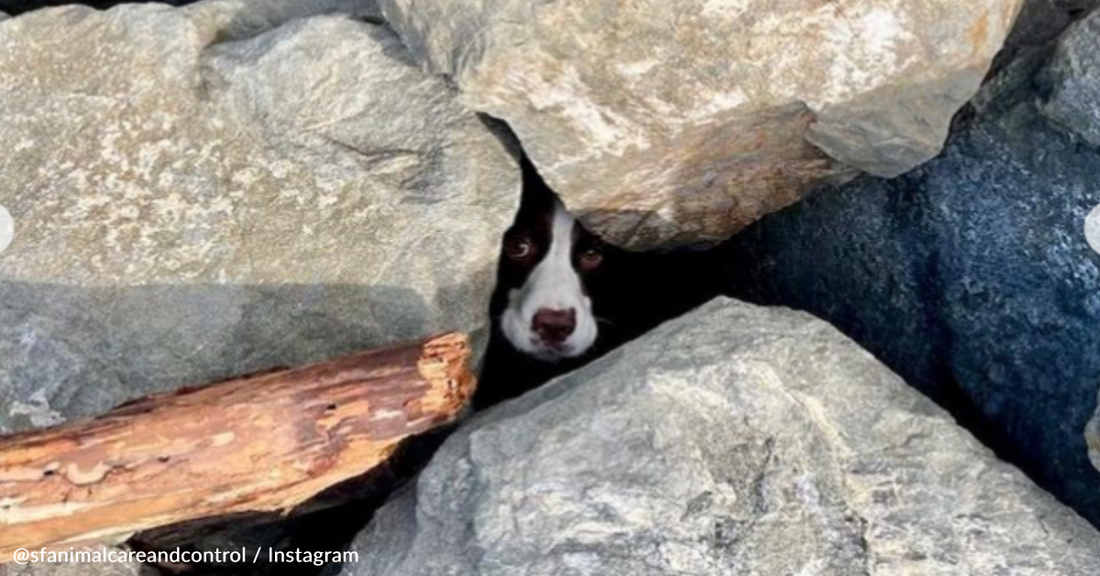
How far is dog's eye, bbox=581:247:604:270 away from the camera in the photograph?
158 inches

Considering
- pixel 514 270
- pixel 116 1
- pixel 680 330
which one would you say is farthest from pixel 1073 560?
pixel 116 1

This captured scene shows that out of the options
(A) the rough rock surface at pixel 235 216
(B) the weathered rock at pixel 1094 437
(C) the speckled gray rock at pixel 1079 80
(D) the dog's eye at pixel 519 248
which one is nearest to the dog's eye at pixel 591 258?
(D) the dog's eye at pixel 519 248

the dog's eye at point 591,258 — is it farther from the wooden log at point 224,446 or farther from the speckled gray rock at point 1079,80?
the speckled gray rock at point 1079,80

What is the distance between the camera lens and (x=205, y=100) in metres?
3.24

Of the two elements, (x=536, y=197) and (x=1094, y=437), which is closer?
(x=1094, y=437)

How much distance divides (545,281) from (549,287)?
2 cm

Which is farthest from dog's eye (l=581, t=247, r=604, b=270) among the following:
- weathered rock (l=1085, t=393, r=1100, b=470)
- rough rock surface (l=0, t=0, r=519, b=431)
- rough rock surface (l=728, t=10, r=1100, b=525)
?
weathered rock (l=1085, t=393, r=1100, b=470)

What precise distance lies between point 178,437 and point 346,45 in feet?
2.87

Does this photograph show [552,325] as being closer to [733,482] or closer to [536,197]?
[536,197]

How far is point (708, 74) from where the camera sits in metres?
2.89

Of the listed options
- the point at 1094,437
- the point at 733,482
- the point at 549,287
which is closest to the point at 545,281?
the point at 549,287

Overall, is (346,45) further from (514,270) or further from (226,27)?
(514,270)

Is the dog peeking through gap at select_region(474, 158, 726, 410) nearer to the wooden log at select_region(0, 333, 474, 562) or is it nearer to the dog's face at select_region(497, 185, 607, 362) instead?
the dog's face at select_region(497, 185, 607, 362)

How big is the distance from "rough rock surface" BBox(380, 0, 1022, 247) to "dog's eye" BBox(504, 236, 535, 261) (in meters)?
0.78
